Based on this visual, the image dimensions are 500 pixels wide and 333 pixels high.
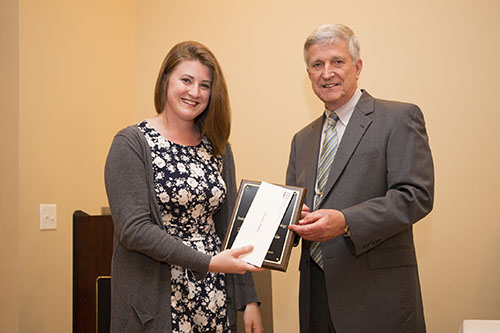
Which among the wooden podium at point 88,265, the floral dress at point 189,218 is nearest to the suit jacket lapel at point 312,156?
the floral dress at point 189,218

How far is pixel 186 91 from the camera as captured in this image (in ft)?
5.81

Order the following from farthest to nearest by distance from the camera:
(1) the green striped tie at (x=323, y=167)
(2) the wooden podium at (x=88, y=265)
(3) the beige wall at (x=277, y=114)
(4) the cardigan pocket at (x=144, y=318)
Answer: (3) the beige wall at (x=277, y=114)
(2) the wooden podium at (x=88, y=265)
(1) the green striped tie at (x=323, y=167)
(4) the cardigan pocket at (x=144, y=318)

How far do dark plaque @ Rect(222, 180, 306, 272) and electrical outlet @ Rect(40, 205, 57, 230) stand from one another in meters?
1.46

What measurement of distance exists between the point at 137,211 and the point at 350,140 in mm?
860

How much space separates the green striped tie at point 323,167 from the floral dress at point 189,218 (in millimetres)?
420

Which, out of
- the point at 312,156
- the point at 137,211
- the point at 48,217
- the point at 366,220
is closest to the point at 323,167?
the point at 312,156

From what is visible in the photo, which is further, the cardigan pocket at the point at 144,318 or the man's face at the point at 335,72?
the man's face at the point at 335,72

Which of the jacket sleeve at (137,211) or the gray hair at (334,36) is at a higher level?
the gray hair at (334,36)

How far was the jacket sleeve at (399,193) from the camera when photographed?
1.71 metres

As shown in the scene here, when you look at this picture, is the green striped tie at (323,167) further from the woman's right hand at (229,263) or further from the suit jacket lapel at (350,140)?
the woman's right hand at (229,263)

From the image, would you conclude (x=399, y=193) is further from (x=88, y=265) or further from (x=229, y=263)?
(x=88, y=265)

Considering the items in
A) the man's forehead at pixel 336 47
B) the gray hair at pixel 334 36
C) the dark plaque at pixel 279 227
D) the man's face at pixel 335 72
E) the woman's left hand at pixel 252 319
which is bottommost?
the woman's left hand at pixel 252 319

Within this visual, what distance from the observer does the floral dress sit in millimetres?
1622

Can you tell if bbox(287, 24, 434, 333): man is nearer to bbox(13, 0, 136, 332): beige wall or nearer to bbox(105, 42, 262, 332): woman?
bbox(105, 42, 262, 332): woman
